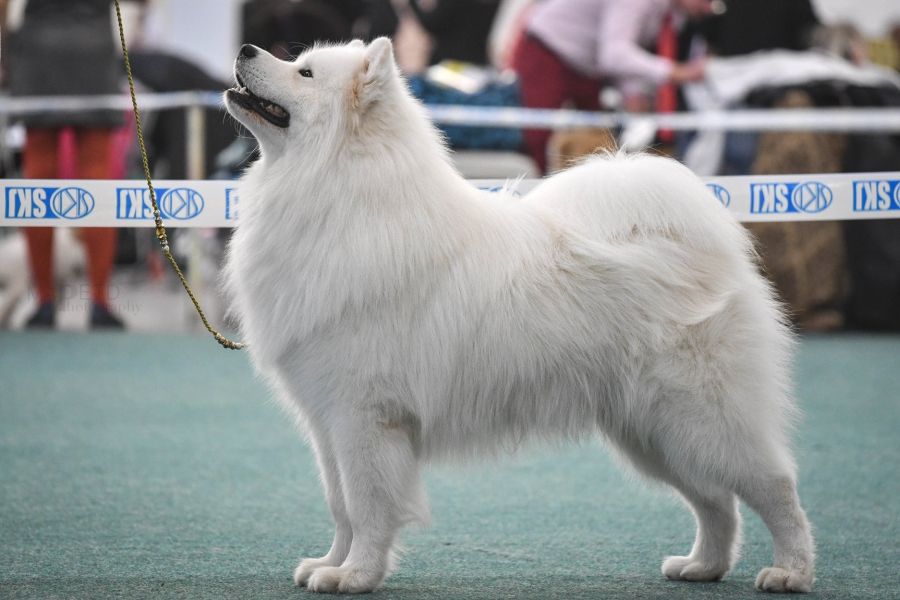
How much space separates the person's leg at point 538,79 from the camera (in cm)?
776

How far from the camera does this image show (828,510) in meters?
3.70

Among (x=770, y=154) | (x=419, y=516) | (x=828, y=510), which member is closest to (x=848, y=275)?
(x=770, y=154)

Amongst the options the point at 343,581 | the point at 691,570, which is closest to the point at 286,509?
the point at 343,581

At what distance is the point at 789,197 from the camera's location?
12.9 feet

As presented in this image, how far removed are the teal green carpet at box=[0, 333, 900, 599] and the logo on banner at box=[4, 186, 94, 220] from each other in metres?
0.93

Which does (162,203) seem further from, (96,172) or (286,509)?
(96,172)

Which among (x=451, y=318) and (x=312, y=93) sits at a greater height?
(x=312, y=93)

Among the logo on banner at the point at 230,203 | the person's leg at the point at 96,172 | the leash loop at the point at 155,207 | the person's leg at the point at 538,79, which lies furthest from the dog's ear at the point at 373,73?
the person's leg at the point at 538,79

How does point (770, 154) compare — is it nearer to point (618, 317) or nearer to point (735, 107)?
point (735, 107)

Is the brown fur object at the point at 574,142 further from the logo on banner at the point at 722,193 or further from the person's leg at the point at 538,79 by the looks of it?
the logo on banner at the point at 722,193

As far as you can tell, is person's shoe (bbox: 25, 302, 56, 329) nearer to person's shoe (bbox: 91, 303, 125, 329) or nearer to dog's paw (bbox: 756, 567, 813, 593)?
person's shoe (bbox: 91, 303, 125, 329)

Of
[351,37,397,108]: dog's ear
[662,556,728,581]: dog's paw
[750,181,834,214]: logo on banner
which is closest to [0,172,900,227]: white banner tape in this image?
[750,181,834,214]: logo on banner

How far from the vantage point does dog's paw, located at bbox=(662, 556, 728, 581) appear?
3.01m

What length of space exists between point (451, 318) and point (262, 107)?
0.71m
